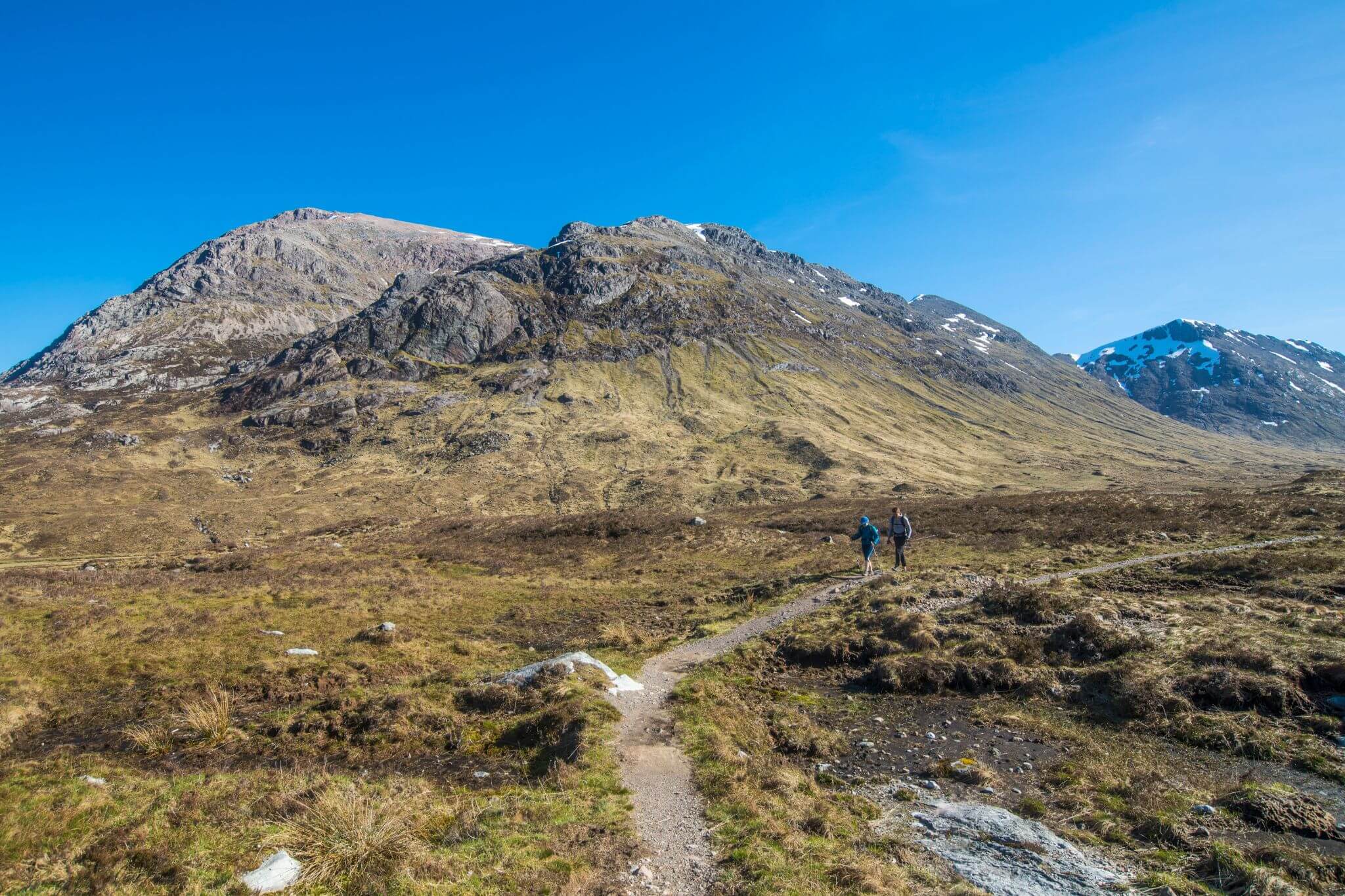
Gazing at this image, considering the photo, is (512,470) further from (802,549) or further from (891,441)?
(891,441)

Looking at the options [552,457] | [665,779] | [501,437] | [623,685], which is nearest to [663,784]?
[665,779]

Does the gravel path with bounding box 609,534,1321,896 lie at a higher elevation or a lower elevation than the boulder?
lower

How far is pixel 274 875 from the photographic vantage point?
756cm

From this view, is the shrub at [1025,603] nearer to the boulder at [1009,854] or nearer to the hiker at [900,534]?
the hiker at [900,534]

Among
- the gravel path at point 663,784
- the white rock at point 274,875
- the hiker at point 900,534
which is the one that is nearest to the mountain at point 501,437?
the hiker at point 900,534

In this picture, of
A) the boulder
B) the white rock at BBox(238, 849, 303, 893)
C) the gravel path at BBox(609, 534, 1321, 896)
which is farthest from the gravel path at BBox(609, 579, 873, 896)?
the white rock at BBox(238, 849, 303, 893)

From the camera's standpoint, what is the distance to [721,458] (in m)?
114

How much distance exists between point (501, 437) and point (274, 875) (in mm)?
118537

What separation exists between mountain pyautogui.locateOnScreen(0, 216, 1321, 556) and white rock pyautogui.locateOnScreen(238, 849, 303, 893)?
173 ft

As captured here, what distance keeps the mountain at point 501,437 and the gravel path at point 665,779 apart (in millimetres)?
40821

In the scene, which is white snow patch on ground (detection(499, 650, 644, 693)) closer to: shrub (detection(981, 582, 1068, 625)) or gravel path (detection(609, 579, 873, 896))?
gravel path (detection(609, 579, 873, 896))

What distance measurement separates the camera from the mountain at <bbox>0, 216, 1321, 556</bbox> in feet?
294

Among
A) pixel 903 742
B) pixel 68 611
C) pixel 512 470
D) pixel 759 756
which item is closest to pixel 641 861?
pixel 759 756

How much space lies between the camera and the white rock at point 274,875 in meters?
7.36
